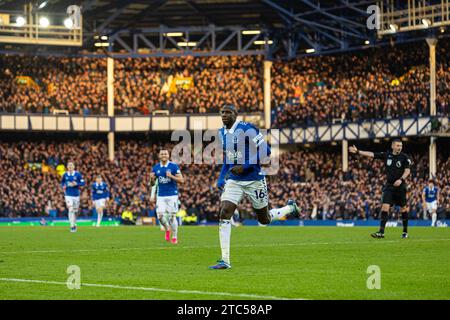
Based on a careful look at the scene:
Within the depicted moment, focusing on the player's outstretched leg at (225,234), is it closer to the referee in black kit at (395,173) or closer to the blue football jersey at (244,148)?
the blue football jersey at (244,148)

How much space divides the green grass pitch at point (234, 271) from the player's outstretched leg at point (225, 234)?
26 cm

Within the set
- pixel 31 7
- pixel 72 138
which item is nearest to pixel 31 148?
pixel 72 138

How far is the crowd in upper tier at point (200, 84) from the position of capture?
66.2 metres

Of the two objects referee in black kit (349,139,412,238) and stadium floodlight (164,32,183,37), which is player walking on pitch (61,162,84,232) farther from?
stadium floodlight (164,32,183,37)

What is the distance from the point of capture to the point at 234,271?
1684 centimetres

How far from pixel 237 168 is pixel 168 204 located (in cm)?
1126

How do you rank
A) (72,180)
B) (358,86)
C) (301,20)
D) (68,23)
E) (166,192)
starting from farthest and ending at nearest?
(358,86), (301,20), (68,23), (72,180), (166,192)

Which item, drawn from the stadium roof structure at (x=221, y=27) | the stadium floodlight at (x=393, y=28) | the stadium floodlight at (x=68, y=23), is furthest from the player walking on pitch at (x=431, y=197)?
the stadium floodlight at (x=68, y=23)

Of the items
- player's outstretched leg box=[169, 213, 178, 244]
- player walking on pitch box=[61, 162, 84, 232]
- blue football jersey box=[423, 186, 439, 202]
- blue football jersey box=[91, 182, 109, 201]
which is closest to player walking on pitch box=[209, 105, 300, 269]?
player's outstretched leg box=[169, 213, 178, 244]

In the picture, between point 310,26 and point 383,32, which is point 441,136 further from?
point 310,26

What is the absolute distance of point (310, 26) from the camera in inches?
2591

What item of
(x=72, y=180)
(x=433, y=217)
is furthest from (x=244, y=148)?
(x=433, y=217)

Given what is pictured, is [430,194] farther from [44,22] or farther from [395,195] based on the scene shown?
[44,22]
